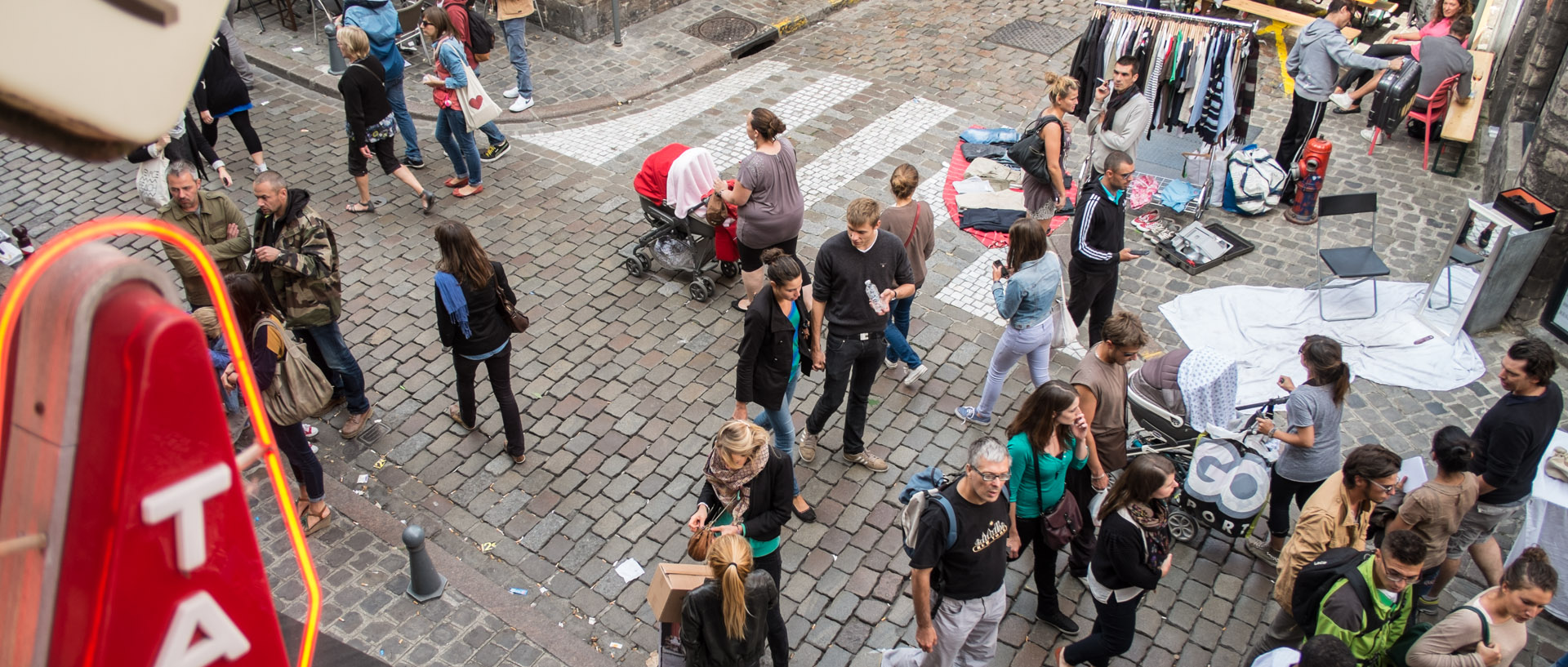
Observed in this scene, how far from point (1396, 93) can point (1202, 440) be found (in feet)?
21.9

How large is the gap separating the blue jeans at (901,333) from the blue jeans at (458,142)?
182 inches

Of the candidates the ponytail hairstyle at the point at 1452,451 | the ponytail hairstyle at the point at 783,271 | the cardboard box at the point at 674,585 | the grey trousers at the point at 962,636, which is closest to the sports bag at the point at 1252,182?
the ponytail hairstyle at the point at 1452,451

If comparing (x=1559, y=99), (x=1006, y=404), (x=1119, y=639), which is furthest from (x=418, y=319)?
(x=1559, y=99)

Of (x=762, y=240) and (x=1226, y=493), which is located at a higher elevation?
(x=762, y=240)

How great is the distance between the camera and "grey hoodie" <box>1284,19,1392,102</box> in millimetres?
9594

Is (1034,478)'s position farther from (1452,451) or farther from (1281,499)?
(1452,451)

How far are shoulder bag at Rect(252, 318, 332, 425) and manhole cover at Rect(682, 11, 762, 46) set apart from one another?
8600 millimetres

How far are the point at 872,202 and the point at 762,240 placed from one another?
5.23 ft

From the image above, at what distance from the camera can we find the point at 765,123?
6945 mm

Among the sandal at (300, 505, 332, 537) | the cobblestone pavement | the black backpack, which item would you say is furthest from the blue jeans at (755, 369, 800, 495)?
the black backpack

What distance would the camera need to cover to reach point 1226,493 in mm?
5883

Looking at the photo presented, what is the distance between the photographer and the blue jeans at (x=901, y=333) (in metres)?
7.20

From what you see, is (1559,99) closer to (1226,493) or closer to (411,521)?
(1226,493)

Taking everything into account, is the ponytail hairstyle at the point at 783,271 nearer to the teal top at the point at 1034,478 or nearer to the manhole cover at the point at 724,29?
the teal top at the point at 1034,478
